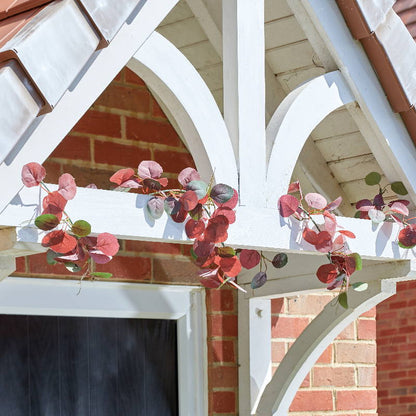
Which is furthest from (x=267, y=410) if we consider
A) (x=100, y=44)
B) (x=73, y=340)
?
(x=100, y=44)

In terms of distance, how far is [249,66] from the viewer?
299 centimetres

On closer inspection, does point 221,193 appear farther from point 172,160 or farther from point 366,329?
point 366,329

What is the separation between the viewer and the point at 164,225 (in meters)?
2.68

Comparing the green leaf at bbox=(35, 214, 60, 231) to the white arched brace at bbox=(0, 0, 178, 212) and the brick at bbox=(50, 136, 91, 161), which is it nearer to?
the white arched brace at bbox=(0, 0, 178, 212)

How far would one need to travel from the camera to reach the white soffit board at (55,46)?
2.28 m

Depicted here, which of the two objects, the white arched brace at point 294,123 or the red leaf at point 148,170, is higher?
the white arched brace at point 294,123

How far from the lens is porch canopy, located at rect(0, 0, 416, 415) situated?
237 centimetres

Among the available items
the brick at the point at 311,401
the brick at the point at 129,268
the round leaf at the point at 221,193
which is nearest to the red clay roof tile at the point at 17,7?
the round leaf at the point at 221,193

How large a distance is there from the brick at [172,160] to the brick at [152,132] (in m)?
0.02

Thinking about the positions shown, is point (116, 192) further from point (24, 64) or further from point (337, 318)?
point (337, 318)

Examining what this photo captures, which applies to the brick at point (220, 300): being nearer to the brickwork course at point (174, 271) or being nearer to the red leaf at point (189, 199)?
the brickwork course at point (174, 271)

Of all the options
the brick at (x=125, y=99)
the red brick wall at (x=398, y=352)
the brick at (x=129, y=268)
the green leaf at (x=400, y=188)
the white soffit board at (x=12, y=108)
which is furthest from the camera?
the red brick wall at (x=398, y=352)

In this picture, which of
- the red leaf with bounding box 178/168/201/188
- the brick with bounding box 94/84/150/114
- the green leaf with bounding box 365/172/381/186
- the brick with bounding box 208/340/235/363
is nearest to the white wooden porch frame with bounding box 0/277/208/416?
the brick with bounding box 208/340/235/363

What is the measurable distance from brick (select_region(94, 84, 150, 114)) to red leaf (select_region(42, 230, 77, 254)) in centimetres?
152
